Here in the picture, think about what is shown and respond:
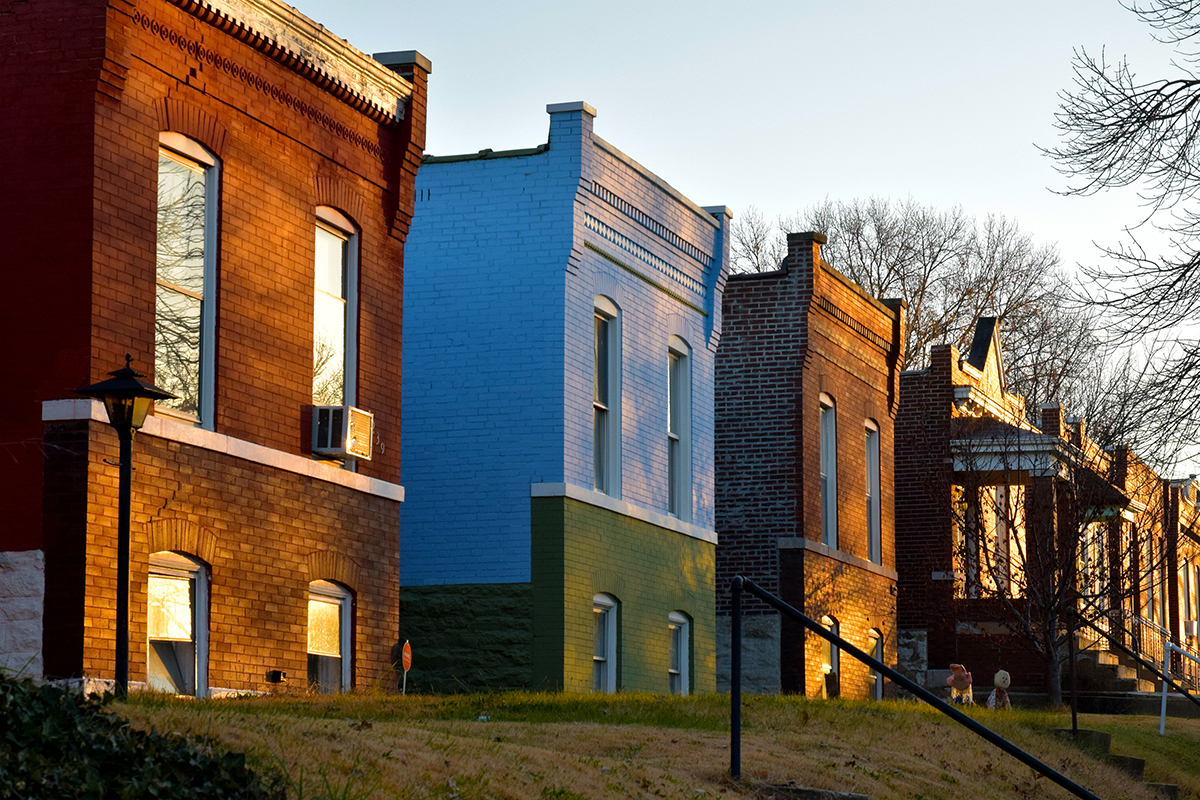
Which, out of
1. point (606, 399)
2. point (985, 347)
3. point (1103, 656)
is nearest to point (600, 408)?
point (606, 399)

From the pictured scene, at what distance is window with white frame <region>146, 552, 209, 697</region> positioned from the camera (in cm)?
1387

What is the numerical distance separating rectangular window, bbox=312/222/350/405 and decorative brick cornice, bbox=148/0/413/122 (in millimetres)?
1472

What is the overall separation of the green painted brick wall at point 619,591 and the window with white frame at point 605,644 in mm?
98

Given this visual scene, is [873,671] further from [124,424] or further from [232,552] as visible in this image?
[124,424]

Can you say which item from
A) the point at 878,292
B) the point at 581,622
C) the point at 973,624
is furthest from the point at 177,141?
the point at 878,292

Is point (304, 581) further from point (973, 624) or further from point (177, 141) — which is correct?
point (973, 624)

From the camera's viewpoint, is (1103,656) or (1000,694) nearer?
(1000,694)

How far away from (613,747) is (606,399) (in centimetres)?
932

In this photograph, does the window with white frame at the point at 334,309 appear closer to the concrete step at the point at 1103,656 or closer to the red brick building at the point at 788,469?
the red brick building at the point at 788,469

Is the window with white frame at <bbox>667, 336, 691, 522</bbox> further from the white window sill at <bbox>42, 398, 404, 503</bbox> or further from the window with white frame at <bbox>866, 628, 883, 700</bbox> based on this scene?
the window with white frame at <bbox>866, 628, 883, 700</bbox>

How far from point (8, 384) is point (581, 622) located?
8.33m

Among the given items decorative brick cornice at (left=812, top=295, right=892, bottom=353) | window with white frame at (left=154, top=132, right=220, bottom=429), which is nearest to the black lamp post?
window with white frame at (left=154, top=132, right=220, bottom=429)

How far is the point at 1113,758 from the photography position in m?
18.4

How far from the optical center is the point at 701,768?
11.5 meters
